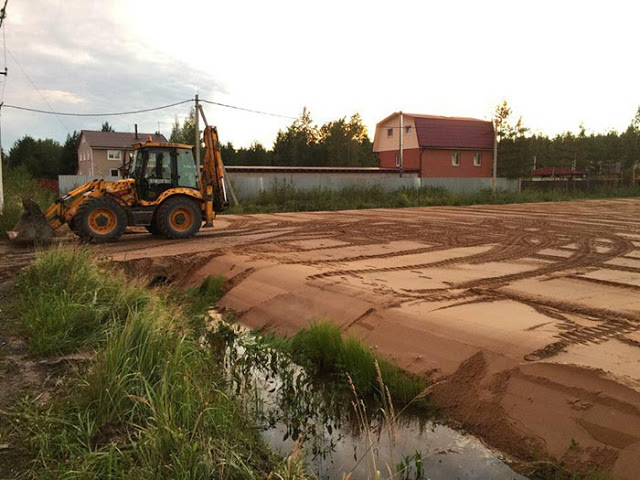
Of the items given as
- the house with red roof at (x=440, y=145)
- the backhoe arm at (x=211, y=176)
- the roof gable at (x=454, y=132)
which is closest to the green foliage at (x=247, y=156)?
the house with red roof at (x=440, y=145)

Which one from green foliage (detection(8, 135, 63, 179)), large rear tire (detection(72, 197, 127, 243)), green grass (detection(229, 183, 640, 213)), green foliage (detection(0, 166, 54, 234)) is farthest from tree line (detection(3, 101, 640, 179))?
large rear tire (detection(72, 197, 127, 243))

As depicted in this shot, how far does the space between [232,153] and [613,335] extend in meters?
54.5

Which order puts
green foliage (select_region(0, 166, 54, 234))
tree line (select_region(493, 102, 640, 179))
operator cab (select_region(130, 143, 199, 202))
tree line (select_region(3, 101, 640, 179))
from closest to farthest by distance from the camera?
operator cab (select_region(130, 143, 199, 202))
green foliage (select_region(0, 166, 54, 234))
tree line (select_region(493, 102, 640, 179))
tree line (select_region(3, 101, 640, 179))

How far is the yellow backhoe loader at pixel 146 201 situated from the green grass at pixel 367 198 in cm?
1060

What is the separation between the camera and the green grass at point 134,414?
3.47 meters

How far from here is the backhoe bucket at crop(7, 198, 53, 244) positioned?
1287 cm

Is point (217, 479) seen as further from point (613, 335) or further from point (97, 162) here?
point (97, 162)

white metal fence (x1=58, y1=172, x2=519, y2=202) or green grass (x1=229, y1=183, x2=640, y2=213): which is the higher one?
white metal fence (x1=58, y1=172, x2=519, y2=202)

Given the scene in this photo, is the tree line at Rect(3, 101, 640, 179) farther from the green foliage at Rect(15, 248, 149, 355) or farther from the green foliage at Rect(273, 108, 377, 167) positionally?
the green foliage at Rect(15, 248, 149, 355)

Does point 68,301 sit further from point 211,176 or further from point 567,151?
point 567,151

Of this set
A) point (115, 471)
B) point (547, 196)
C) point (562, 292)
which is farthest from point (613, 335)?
point (547, 196)

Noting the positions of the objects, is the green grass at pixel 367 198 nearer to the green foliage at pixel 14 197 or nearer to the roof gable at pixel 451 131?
the roof gable at pixel 451 131

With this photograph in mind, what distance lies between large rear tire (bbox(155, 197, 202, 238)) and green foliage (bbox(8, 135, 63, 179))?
57.9 meters

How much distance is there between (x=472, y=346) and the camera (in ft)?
19.3
